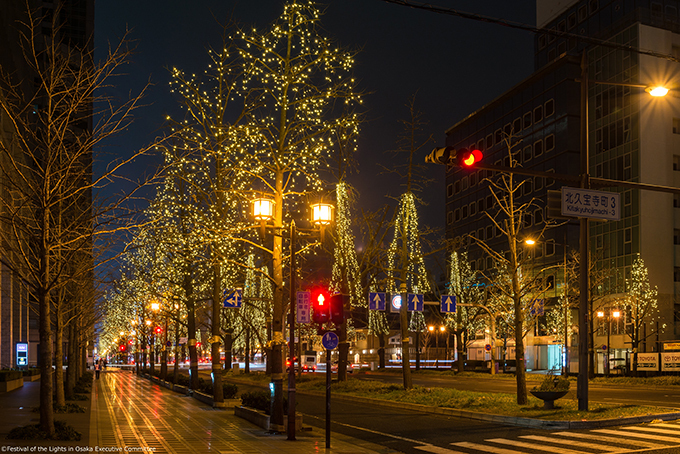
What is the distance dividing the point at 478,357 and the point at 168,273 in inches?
2461

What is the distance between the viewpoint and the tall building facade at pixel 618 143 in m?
62.4

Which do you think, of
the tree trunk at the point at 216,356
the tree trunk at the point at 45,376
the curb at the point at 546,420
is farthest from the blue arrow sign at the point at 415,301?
the tree trunk at the point at 45,376

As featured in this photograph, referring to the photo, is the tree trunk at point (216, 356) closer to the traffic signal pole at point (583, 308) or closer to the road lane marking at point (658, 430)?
the traffic signal pole at point (583, 308)

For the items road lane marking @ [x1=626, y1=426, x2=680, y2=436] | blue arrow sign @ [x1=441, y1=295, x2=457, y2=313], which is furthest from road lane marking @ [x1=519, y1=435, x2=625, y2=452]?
blue arrow sign @ [x1=441, y1=295, x2=457, y2=313]

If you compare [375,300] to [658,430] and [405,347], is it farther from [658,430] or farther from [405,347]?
[658,430]

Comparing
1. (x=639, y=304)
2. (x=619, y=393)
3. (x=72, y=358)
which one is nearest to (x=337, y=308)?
(x=72, y=358)

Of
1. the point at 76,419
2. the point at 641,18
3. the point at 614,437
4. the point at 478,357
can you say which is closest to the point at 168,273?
the point at 76,419

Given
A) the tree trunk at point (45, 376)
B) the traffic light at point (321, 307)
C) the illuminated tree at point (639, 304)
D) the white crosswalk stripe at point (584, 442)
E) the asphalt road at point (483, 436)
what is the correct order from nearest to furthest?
the tree trunk at point (45, 376)
the white crosswalk stripe at point (584, 442)
the asphalt road at point (483, 436)
the traffic light at point (321, 307)
the illuminated tree at point (639, 304)

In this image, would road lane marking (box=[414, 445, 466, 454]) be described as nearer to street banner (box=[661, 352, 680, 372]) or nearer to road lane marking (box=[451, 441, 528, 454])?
road lane marking (box=[451, 441, 528, 454])

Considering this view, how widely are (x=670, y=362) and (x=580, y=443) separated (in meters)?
36.1

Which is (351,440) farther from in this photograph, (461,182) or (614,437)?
(461,182)

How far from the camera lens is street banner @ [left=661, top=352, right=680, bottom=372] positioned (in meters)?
45.5

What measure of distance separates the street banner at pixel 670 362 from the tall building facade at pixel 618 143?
10.3 m

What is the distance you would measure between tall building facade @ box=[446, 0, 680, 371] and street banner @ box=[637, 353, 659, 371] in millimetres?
8730
